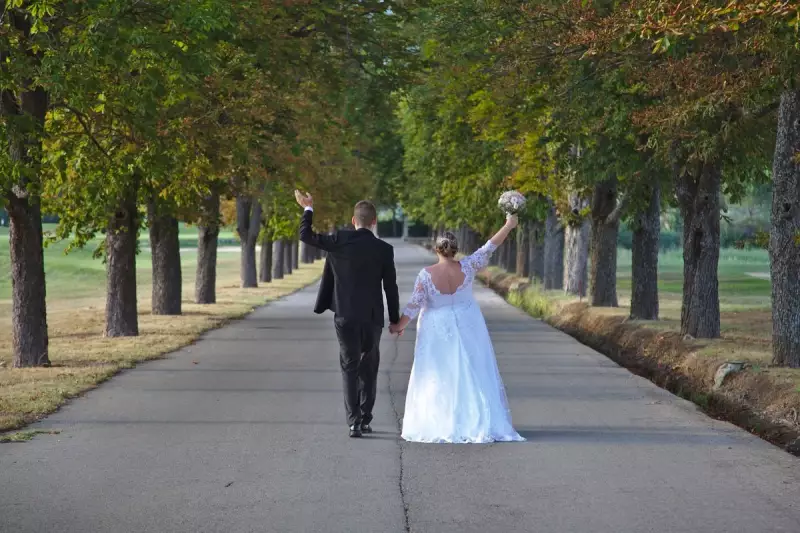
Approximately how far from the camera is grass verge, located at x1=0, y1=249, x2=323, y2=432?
14523mm

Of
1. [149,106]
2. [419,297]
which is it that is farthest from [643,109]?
[419,297]

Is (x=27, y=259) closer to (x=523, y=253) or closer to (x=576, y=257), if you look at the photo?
(x=576, y=257)

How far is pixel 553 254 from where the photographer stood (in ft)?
144

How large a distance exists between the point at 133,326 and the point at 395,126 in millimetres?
42811

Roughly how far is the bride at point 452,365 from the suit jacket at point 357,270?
0.94ft

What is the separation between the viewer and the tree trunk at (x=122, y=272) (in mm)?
24984

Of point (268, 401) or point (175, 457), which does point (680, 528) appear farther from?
point (268, 401)

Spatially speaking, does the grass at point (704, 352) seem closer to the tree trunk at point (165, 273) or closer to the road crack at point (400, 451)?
the road crack at point (400, 451)

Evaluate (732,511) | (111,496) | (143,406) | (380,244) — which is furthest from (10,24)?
(732,511)

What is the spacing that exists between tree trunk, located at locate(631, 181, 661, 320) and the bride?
15.4m

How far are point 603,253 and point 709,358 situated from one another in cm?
1279

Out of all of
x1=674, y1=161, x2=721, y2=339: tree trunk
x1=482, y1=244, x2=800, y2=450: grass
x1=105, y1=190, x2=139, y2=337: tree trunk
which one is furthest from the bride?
x1=105, y1=190, x2=139, y2=337: tree trunk

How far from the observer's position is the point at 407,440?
11688 mm

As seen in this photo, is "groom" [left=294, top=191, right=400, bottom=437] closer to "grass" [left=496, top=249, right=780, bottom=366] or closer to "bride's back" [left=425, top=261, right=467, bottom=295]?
"bride's back" [left=425, top=261, right=467, bottom=295]
